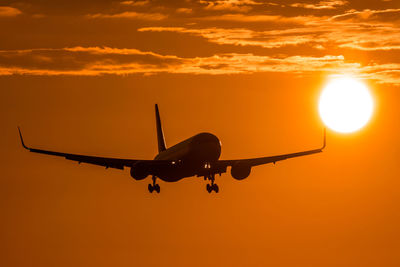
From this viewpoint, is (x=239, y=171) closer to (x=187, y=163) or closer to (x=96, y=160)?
(x=187, y=163)

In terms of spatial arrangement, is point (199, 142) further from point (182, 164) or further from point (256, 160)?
point (256, 160)

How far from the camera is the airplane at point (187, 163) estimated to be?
131m

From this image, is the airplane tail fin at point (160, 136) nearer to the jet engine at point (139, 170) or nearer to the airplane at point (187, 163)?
the airplane at point (187, 163)

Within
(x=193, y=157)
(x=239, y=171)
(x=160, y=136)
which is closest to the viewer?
(x=193, y=157)

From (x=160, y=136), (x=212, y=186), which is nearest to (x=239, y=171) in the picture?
(x=212, y=186)

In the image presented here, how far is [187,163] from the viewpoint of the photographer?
132125 mm

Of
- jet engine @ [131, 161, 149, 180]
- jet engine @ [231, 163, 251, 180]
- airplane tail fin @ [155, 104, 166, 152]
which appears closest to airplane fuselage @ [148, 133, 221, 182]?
jet engine @ [131, 161, 149, 180]

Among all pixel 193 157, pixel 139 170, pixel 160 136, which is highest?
pixel 193 157

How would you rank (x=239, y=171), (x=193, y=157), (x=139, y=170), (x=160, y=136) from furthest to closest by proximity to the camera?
1. (x=160, y=136)
2. (x=239, y=171)
3. (x=139, y=170)
4. (x=193, y=157)

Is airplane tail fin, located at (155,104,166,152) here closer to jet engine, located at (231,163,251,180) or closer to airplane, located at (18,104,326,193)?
airplane, located at (18,104,326,193)

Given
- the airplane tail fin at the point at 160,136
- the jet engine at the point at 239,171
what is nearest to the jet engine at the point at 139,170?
the jet engine at the point at 239,171

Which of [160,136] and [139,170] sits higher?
[139,170]

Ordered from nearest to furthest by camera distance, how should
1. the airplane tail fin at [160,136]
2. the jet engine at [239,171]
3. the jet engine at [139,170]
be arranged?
the jet engine at [139,170]
the jet engine at [239,171]
the airplane tail fin at [160,136]

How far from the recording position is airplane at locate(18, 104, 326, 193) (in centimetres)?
13075
